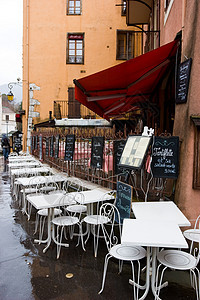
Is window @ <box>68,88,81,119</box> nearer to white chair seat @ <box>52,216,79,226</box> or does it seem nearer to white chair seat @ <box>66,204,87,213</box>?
white chair seat @ <box>66,204,87,213</box>

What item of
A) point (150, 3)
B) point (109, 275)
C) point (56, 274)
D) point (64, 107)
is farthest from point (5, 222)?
point (64, 107)

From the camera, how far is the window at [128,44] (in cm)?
1845

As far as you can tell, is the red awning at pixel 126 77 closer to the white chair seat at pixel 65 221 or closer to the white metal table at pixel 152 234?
the white chair seat at pixel 65 221

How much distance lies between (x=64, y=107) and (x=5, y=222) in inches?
518

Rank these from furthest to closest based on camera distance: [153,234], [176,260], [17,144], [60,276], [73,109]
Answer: [17,144] < [73,109] < [60,276] < [176,260] < [153,234]

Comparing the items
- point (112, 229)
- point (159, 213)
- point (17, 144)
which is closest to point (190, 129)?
point (159, 213)

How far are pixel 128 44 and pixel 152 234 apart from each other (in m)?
17.9

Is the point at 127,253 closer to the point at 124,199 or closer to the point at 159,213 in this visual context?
the point at 159,213

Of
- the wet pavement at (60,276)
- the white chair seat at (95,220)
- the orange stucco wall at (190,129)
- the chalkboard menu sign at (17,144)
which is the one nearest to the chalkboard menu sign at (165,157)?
the orange stucco wall at (190,129)

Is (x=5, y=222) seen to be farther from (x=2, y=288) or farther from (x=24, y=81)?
(x=24, y=81)

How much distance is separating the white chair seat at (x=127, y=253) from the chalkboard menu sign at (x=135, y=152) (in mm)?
1094

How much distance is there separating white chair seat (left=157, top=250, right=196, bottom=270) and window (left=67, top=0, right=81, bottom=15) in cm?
1841

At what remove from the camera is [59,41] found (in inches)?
722

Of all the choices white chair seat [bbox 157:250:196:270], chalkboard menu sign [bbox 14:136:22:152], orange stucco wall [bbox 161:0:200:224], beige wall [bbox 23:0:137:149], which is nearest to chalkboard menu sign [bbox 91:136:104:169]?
orange stucco wall [bbox 161:0:200:224]
